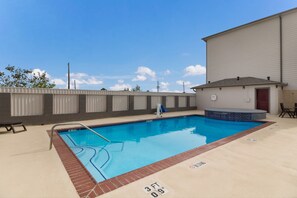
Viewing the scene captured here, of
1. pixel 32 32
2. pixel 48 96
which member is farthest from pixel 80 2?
pixel 32 32

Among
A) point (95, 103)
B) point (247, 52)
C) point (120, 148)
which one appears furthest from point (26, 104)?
point (247, 52)

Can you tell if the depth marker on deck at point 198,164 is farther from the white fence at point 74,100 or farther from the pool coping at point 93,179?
the white fence at point 74,100

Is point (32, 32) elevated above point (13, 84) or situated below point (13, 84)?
above

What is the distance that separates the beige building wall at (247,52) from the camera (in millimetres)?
13945

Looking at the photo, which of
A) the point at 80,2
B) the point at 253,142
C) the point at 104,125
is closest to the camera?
the point at 253,142

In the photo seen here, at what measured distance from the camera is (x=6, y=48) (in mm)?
16438

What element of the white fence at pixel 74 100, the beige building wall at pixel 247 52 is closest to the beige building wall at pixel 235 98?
the beige building wall at pixel 247 52

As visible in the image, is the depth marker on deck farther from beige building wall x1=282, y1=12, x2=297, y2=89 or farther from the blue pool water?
beige building wall x1=282, y1=12, x2=297, y2=89

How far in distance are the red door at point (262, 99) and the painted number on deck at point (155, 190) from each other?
13840mm

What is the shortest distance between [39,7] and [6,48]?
1038 cm

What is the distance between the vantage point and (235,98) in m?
14.1

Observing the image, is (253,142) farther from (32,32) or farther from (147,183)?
(32,32)

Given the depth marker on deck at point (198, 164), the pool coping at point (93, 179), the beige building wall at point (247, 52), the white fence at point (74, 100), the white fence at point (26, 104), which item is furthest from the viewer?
the beige building wall at point (247, 52)

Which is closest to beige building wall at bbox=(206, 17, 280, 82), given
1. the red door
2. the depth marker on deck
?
the red door
